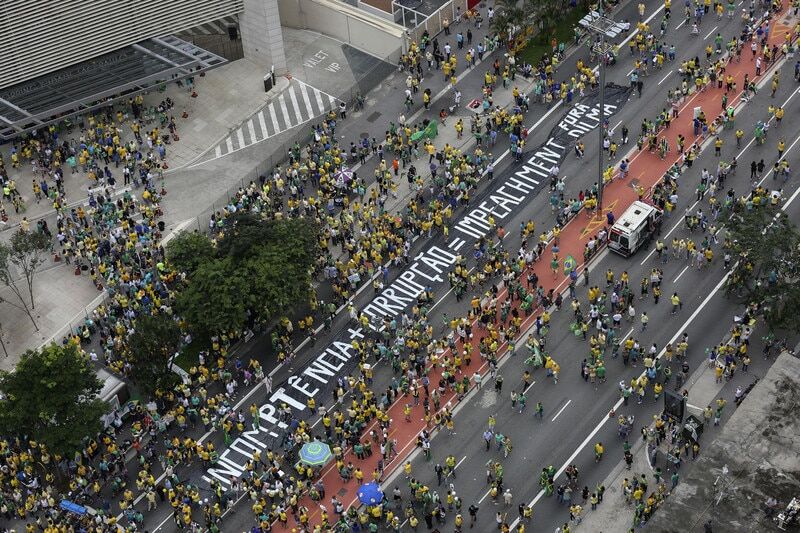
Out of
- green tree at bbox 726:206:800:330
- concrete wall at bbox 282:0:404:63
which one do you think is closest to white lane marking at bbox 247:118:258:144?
concrete wall at bbox 282:0:404:63

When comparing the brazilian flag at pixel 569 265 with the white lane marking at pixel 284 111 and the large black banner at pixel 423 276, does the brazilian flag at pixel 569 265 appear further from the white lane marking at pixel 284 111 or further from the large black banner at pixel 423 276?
the white lane marking at pixel 284 111

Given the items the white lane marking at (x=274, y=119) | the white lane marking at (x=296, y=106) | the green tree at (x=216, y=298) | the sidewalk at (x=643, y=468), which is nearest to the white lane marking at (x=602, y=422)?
the sidewalk at (x=643, y=468)

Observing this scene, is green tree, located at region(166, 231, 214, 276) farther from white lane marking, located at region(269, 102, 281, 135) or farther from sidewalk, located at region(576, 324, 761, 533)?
sidewalk, located at region(576, 324, 761, 533)

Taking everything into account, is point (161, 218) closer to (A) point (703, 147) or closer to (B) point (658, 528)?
(A) point (703, 147)

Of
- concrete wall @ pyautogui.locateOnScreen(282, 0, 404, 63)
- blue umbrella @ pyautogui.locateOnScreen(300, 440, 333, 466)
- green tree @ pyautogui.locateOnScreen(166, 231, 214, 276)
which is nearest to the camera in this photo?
blue umbrella @ pyautogui.locateOnScreen(300, 440, 333, 466)

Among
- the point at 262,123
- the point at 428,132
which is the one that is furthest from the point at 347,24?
the point at 428,132

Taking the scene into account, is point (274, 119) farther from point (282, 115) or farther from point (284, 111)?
point (284, 111)

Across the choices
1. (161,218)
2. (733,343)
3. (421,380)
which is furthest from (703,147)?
(161,218)
